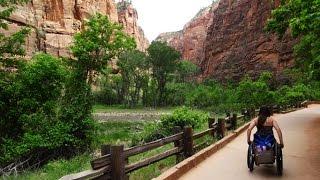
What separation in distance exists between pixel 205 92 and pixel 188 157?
188ft

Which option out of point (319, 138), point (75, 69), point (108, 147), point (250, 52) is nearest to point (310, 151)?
point (319, 138)

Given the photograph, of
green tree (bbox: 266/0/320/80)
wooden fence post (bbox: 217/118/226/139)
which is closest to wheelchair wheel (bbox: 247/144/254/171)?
green tree (bbox: 266/0/320/80)

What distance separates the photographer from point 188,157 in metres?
11.6

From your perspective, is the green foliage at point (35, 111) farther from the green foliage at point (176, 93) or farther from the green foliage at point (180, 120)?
the green foliage at point (176, 93)

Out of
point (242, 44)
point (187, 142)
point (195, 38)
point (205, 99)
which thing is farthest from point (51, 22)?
point (187, 142)

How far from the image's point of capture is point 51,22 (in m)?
101

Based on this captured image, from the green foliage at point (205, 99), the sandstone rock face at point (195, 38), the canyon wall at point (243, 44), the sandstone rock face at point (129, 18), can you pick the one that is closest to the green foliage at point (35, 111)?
the green foliage at point (205, 99)

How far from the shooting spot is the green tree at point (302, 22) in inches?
420

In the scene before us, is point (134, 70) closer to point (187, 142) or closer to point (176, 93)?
Answer: point (176, 93)

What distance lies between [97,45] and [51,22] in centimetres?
7453

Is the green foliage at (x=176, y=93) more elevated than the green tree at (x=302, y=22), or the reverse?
the green tree at (x=302, y=22)

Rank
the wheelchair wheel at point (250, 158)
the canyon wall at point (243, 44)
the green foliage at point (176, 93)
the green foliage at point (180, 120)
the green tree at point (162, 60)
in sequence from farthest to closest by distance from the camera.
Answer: the green foliage at point (176, 93), the canyon wall at point (243, 44), the green tree at point (162, 60), the green foliage at point (180, 120), the wheelchair wheel at point (250, 158)

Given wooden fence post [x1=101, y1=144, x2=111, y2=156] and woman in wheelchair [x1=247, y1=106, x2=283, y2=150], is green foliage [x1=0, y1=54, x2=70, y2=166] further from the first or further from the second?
wooden fence post [x1=101, y1=144, x2=111, y2=156]

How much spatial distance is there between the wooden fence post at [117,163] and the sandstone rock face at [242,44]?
7601 centimetres
